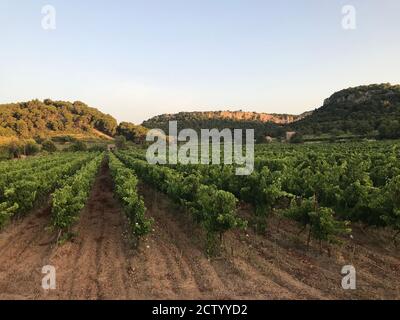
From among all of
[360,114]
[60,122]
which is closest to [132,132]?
[60,122]

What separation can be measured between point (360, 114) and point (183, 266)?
326 ft

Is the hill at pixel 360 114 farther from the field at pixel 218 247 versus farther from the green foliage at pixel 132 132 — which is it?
the field at pixel 218 247

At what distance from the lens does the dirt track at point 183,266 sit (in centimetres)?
1041

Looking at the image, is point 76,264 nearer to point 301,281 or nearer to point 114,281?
point 114,281

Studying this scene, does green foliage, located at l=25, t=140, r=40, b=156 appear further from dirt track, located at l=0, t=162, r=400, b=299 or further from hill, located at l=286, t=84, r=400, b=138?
dirt track, located at l=0, t=162, r=400, b=299

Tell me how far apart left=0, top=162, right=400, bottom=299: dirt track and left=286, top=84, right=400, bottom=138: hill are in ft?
214

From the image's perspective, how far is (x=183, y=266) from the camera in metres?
12.3

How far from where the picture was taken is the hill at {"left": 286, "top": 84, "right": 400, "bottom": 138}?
80.0 metres

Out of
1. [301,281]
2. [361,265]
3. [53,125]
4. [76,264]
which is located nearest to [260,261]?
[301,281]

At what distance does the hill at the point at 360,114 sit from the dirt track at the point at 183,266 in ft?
214

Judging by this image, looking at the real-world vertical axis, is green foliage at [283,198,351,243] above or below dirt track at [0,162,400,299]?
above

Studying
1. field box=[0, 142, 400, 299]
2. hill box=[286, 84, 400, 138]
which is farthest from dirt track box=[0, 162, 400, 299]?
hill box=[286, 84, 400, 138]

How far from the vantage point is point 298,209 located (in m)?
13.4

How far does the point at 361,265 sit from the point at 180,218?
28.6ft
